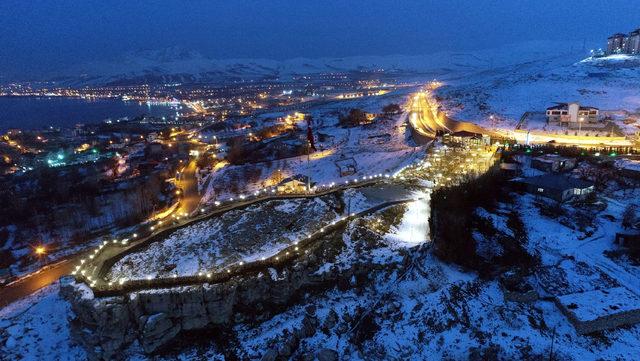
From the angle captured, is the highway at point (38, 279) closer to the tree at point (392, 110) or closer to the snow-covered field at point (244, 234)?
the snow-covered field at point (244, 234)

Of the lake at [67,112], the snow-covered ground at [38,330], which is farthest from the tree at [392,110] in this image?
the lake at [67,112]

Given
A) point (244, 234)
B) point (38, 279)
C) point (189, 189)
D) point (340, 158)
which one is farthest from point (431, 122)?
point (38, 279)

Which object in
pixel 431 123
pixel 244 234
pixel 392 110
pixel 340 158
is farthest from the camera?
pixel 392 110

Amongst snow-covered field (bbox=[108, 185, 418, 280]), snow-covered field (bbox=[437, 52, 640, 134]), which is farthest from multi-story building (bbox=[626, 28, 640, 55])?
snow-covered field (bbox=[108, 185, 418, 280])

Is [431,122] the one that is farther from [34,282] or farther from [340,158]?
[34,282]

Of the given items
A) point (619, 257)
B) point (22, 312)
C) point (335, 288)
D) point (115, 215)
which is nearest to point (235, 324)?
point (335, 288)

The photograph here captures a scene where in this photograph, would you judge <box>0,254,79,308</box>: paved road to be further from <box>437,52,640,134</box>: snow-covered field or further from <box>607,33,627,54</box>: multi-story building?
<box>607,33,627,54</box>: multi-story building

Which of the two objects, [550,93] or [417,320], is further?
[550,93]
